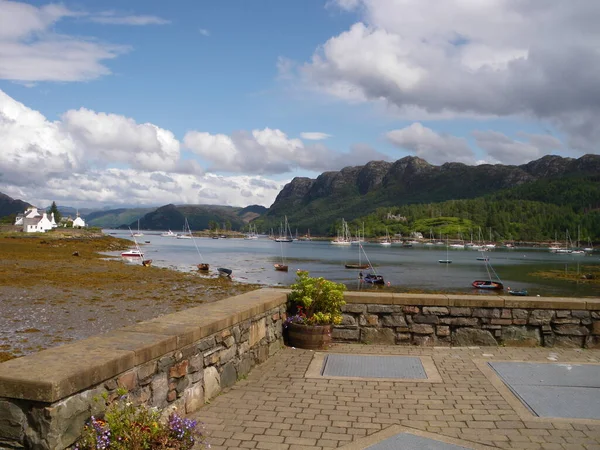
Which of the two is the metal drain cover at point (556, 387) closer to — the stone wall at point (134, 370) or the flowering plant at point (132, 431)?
the stone wall at point (134, 370)

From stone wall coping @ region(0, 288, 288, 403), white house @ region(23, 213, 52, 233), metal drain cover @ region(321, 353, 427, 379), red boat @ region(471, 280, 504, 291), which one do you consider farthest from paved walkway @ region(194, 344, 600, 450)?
white house @ region(23, 213, 52, 233)

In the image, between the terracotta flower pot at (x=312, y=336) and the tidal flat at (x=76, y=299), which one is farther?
the tidal flat at (x=76, y=299)

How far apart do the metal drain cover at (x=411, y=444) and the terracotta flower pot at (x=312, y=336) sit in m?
3.97

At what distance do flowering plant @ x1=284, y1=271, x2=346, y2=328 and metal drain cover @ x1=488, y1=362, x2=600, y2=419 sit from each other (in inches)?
110

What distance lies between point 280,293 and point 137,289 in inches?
1100

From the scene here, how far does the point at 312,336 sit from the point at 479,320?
3.13 m

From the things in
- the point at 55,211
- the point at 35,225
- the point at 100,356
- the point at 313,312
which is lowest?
the point at 313,312

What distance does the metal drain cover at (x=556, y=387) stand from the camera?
5.90m

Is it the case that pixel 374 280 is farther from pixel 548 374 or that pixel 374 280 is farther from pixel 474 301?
pixel 548 374

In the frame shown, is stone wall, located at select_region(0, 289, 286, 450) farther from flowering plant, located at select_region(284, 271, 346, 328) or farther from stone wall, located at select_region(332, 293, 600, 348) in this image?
stone wall, located at select_region(332, 293, 600, 348)

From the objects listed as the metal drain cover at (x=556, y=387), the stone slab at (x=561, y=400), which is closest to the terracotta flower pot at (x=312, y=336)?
the metal drain cover at (x=556, y=387)

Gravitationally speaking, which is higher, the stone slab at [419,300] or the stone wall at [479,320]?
the stone slab at [419,300]

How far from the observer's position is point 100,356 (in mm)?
4336

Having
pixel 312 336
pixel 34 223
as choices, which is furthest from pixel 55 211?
pixel 312 336
